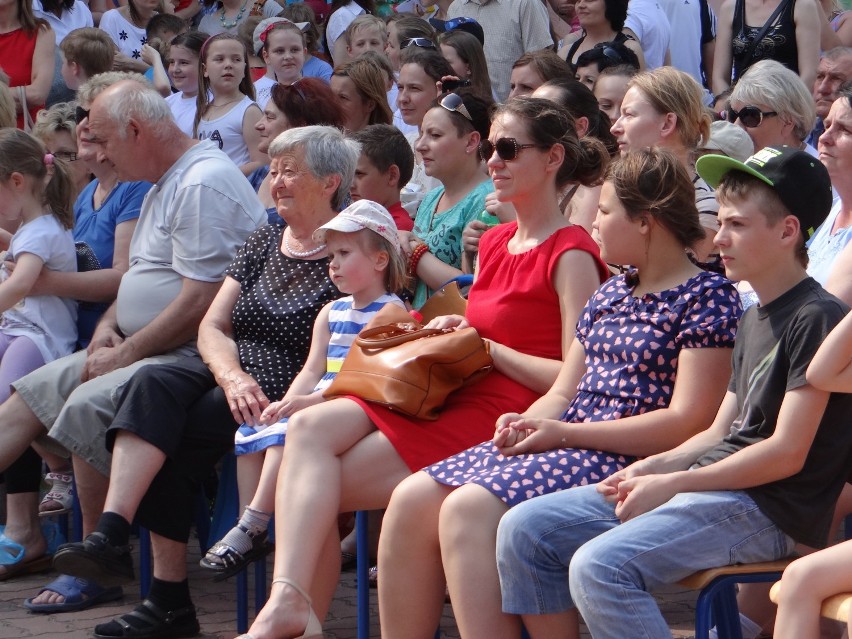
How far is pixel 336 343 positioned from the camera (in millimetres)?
4121

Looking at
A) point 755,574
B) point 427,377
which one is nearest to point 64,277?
point 427,377

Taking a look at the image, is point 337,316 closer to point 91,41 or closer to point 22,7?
point 91,41

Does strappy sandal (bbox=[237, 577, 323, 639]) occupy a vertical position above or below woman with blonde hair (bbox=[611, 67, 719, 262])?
below

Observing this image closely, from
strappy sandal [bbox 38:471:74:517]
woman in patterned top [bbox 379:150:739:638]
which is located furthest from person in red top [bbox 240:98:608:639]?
strappy sandal [bbox 38:471:74:517]

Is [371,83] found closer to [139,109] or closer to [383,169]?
[383,169]

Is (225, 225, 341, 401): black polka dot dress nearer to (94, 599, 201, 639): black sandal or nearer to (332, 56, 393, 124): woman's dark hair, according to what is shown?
(94, 599, 201, 639): black sandal

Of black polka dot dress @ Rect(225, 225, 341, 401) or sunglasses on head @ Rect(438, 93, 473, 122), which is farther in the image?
sunglasses on head @ Rect(438, 93, 473, 122)

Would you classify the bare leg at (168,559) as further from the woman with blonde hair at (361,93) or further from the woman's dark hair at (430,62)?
the woman's dark hair at (430,62)

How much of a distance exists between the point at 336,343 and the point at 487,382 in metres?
0.57

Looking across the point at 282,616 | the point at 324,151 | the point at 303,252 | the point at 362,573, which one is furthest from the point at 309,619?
the point at 324,151

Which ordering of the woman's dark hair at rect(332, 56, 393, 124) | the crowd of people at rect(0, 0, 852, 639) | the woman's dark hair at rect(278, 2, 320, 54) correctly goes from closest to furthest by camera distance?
the crowd of people at rect(0, 0, 852, 639)
the woman's dark hair at rect(332, 56, 393, 124)
the woman's dark hair at rect(278, 2, 320, 54)

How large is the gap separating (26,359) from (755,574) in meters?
3.34

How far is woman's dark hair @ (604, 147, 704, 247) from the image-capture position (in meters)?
3.36

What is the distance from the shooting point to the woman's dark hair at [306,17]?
8.95 metres
